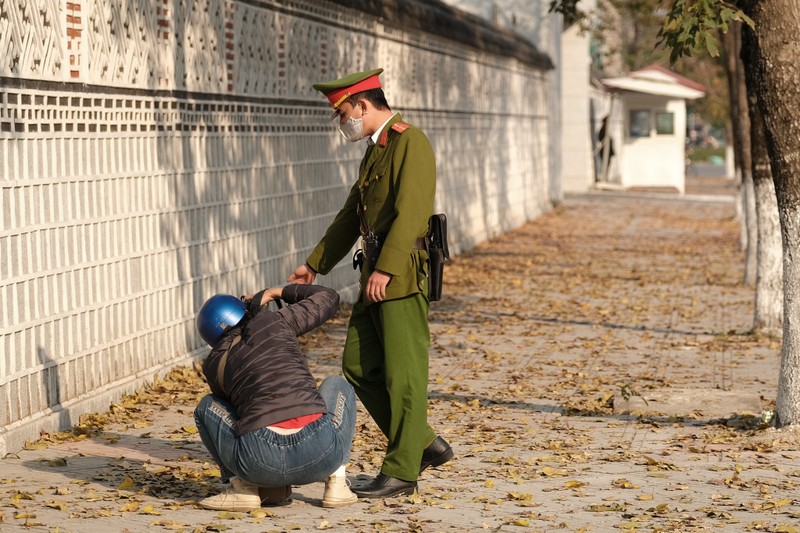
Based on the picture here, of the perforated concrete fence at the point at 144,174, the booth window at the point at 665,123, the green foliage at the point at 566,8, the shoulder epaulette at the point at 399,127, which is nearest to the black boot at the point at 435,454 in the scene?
the shoulder epaulette at the point at 399,127

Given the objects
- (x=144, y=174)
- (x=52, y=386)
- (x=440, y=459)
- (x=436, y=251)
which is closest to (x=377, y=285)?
(x=436, y=251)

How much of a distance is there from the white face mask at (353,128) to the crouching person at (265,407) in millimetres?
721

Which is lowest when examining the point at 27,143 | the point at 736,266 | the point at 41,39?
the point at 736,266

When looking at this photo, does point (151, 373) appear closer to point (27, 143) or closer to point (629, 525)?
point (27, 143)

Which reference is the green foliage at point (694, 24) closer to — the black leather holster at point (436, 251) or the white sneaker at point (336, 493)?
the black leather holster at point (436, 251)

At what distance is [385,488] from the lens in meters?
6.98

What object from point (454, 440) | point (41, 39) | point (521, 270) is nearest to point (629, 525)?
point (454, 440)

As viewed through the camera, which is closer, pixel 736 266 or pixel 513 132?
pixel 736 266

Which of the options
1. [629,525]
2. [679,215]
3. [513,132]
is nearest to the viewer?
[629,525]

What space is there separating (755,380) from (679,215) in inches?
925

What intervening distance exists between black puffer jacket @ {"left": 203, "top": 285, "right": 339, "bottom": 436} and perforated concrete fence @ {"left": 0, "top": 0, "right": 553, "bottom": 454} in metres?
1.88

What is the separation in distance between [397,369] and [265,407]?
2.39 ft

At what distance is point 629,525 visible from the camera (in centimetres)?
659

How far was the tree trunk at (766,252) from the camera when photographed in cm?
1367
